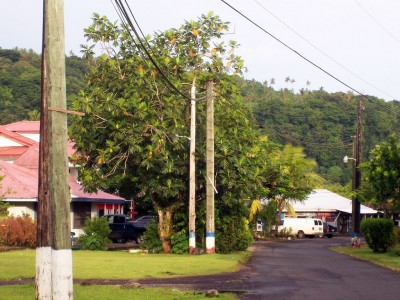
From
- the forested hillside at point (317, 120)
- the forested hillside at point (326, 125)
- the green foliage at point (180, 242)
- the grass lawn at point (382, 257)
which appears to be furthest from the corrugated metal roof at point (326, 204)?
the green foliage at point (180, 242)

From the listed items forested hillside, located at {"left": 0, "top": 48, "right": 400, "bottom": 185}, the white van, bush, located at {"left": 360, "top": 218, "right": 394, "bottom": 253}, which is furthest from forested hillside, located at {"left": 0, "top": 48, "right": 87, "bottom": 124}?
bush, located at {"left": 360, "top": 218, "right": 394, "bottom": 253}

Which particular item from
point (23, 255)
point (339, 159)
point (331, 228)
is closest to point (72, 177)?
point (23, 255)

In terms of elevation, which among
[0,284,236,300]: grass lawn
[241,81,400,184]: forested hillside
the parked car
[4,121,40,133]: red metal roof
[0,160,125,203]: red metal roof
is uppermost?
[241,81,400,184]: forested hillside

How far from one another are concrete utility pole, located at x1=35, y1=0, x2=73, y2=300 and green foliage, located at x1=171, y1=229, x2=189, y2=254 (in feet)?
73.8

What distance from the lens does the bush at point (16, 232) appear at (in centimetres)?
3512

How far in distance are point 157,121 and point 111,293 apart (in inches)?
658

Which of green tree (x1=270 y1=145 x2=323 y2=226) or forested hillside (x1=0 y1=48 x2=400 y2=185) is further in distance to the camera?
forested hillside (x1=0 y1=48 x2=400 y2=185)

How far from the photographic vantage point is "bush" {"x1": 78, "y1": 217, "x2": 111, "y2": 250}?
38812mm

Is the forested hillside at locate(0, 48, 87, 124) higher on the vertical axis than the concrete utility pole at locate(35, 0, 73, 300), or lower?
higher

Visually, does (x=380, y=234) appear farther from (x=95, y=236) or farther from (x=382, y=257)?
(x=95, y=236)

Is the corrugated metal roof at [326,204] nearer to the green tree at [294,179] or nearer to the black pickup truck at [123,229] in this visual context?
the green tree at [294,179]

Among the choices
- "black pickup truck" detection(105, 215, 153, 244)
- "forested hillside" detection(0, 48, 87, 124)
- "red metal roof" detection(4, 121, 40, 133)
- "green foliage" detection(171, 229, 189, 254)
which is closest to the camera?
"green foliage" detection(171, 229, 189, 254)

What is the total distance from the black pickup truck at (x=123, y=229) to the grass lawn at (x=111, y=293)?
29.9 metres

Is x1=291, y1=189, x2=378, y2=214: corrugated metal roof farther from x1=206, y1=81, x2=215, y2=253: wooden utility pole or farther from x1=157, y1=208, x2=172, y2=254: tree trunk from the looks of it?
x1=206, y1=81, x2=215, y2=253: wooden utility pole
